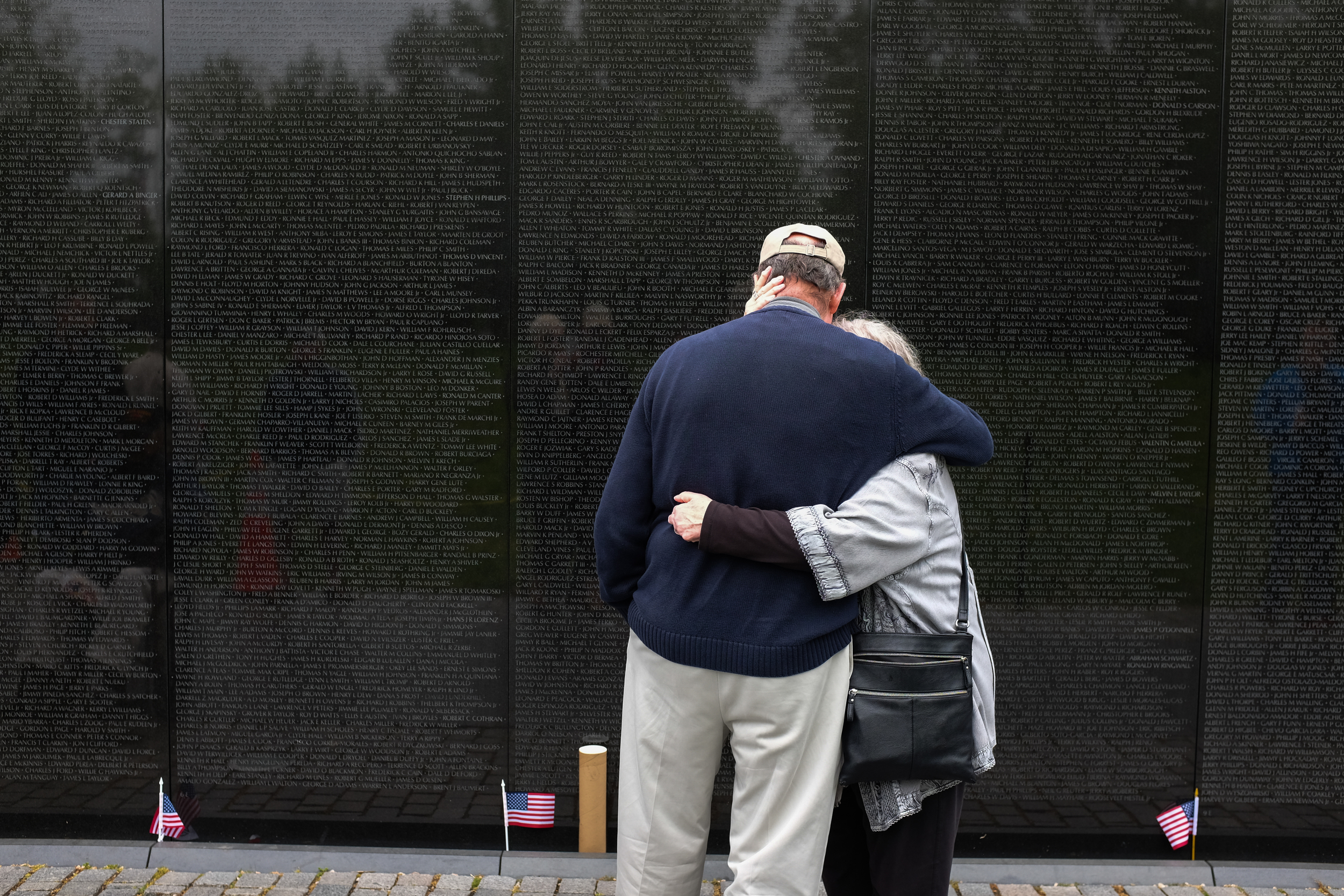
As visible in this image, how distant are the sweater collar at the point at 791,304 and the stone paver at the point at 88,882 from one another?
147 inches

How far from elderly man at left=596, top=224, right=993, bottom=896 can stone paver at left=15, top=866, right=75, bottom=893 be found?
10.0 feet

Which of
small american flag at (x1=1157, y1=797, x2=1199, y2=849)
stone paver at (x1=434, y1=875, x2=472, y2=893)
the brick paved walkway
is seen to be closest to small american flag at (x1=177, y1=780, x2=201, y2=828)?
the brick paved walkway

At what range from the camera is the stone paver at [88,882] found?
14.6 feet

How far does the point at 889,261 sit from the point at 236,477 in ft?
9.98

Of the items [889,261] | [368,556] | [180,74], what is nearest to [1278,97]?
[889,261]

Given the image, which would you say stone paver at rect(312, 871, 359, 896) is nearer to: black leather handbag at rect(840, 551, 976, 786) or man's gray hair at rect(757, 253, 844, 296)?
black leather handbag at rect(840, 551, 976, 786)

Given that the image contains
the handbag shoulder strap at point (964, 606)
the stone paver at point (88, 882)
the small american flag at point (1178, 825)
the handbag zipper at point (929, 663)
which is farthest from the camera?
the small american flag at point (1178, 825)

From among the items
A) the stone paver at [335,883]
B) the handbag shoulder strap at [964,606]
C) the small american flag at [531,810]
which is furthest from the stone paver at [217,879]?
the handbag shoulder strap at [964,606]

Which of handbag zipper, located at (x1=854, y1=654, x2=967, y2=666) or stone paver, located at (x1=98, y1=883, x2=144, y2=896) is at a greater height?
handbag zipper, located at (x1=854, y1=654, x2=967, y2=666)

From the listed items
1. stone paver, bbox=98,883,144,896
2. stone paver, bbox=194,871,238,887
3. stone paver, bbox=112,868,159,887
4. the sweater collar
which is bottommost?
stone paver, bbox=194,871,238,887

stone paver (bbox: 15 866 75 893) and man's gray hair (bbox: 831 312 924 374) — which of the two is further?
stone paver (bbox: 15 866 75 893)

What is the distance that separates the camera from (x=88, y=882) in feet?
15.0

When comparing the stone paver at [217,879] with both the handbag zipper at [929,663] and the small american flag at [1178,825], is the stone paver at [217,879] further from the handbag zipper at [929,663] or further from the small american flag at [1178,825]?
the small american flag at [1178,825]

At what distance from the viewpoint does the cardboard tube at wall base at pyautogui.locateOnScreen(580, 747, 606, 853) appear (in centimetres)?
472
